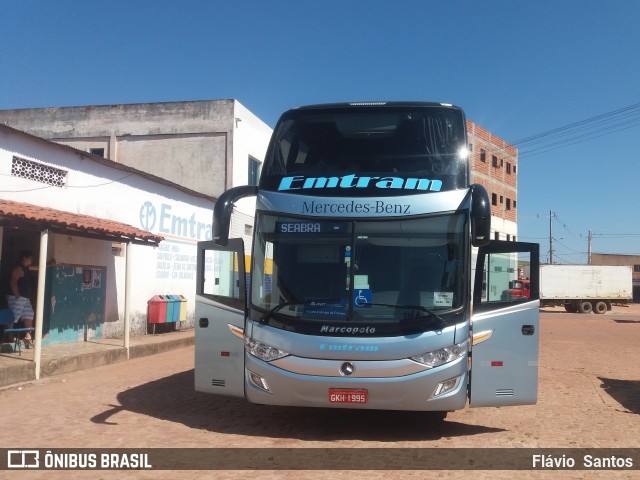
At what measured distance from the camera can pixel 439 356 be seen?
6383mm

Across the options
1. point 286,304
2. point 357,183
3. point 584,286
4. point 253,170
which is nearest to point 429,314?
point 286,304

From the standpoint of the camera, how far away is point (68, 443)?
6.50 meters

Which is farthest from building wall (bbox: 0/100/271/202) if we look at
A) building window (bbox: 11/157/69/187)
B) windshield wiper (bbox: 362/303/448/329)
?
windshield wiper (bbox: 362/303/448/329)

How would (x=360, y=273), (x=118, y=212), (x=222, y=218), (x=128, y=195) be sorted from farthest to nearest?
(x=128, y=195)
(x=118, y=212)
(x=222, y=218)
(x=360, y=273)

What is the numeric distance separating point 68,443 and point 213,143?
750 inches

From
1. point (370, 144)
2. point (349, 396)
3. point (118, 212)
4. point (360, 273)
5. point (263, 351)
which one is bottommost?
point (349, 396)

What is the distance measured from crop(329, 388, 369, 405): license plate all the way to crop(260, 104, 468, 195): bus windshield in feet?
6.98

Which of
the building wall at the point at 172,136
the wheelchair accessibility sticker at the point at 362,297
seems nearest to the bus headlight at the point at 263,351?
the wheelchair accessibility sticker at the point at 362,297

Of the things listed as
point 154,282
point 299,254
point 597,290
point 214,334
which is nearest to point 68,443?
point 214,334

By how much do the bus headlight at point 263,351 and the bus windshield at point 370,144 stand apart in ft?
5.71

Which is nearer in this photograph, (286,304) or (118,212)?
(286,304)

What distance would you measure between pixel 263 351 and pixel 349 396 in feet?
3.38

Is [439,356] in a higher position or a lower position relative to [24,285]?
lower

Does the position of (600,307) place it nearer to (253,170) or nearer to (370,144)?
(253,170)
